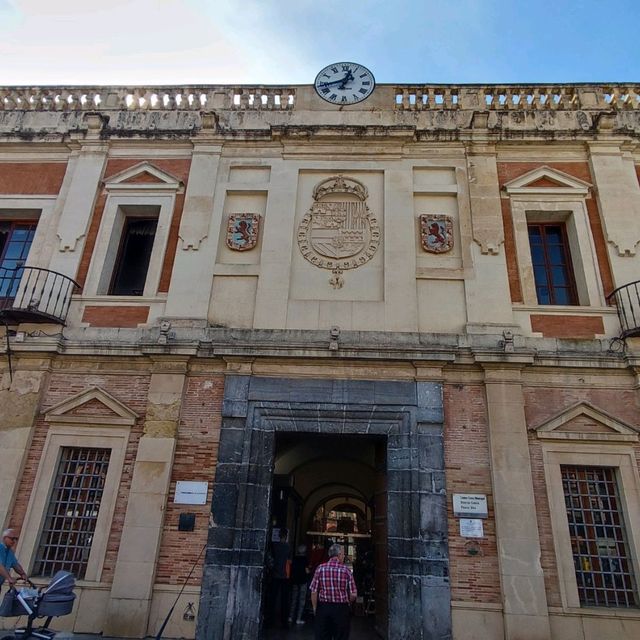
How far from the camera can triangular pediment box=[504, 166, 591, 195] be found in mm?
10315

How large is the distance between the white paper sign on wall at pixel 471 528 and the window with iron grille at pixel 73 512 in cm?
596

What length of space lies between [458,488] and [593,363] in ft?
10.6

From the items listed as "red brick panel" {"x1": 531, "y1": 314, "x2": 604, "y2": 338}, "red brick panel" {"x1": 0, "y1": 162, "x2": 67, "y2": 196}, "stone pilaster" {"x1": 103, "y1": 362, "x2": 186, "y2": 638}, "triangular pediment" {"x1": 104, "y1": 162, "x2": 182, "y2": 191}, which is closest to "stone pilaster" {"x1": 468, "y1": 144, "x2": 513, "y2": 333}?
"red brick panel" {"x1": 531, "y1": 314, "x2": 604, "y2": 338}

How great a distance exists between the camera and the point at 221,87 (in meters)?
11.9

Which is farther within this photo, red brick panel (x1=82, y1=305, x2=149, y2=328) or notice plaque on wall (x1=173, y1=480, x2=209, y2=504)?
red brick panel (x1=82, y1=305, x2=149, y2=328)

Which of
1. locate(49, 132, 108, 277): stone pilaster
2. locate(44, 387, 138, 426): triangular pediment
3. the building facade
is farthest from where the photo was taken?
locate(49, 132, 108, 277): stone pilaster

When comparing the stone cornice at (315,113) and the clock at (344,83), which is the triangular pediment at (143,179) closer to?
the stone cornice at (315,113)

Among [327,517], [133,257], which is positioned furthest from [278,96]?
[327,517]

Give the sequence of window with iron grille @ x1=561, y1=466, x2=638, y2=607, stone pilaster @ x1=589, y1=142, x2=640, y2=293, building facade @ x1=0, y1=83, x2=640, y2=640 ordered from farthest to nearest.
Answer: stone pilaster @ x1=589, y1=142, x2=640, y2=293 → building facade @ x1=0, y1=83, x2=640, y2=640 → window with iron grille @ x1=561, y1=466, x2=638, y2=607

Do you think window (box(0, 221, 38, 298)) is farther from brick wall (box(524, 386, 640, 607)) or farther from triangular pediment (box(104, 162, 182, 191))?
brick wall (box(524, 386, 640, 607))

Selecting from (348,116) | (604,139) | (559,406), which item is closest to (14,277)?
(348,116)

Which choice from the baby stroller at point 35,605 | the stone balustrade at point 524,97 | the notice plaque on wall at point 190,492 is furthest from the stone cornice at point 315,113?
the baby stroller at point 35,605

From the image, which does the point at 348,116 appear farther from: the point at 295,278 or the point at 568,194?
the point at 568,194

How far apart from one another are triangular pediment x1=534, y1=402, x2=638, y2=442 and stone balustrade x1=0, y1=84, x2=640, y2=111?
6.74 meters
